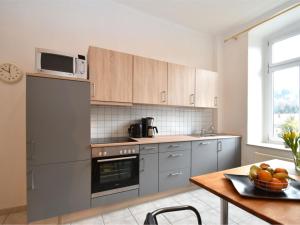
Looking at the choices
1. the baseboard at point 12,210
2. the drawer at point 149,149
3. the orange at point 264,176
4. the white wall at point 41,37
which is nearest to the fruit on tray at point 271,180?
the orange at point 264,176

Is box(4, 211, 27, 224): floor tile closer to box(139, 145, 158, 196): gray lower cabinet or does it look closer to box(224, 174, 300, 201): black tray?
box(139, 145, 158, 196): gray lower cabinet

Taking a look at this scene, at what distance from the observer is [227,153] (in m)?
2.96

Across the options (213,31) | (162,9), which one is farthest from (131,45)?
(213,31)

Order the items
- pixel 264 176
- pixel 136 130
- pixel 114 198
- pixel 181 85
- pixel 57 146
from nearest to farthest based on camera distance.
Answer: pixel 264 176 → pixel 57 146 → pixel 114 198 → pixel 136 130 → pixel 181 85

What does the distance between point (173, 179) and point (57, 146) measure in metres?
1.61

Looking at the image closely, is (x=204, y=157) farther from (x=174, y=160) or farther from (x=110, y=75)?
(x=110, y=75)

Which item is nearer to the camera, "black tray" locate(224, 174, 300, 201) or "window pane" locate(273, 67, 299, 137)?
"black tray" locate(224, 174, 300, 201)

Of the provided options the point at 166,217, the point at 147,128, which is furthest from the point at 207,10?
the point at 166,217

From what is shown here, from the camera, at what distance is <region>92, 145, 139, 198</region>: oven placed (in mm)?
1934

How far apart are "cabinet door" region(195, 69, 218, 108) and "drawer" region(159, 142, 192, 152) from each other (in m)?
0.81

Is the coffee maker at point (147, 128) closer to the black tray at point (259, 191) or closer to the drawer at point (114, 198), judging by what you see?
the drawer at point (114, 198)

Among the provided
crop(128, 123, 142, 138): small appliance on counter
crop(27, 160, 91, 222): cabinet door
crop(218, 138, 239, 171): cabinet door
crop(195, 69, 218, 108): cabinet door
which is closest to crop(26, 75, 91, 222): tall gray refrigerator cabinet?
crop(27, 160, 91, 222): cabinet door

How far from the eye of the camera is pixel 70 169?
5.91 ft

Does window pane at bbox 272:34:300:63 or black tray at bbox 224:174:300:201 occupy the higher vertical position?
window pane at bbox 272:34:300:63
